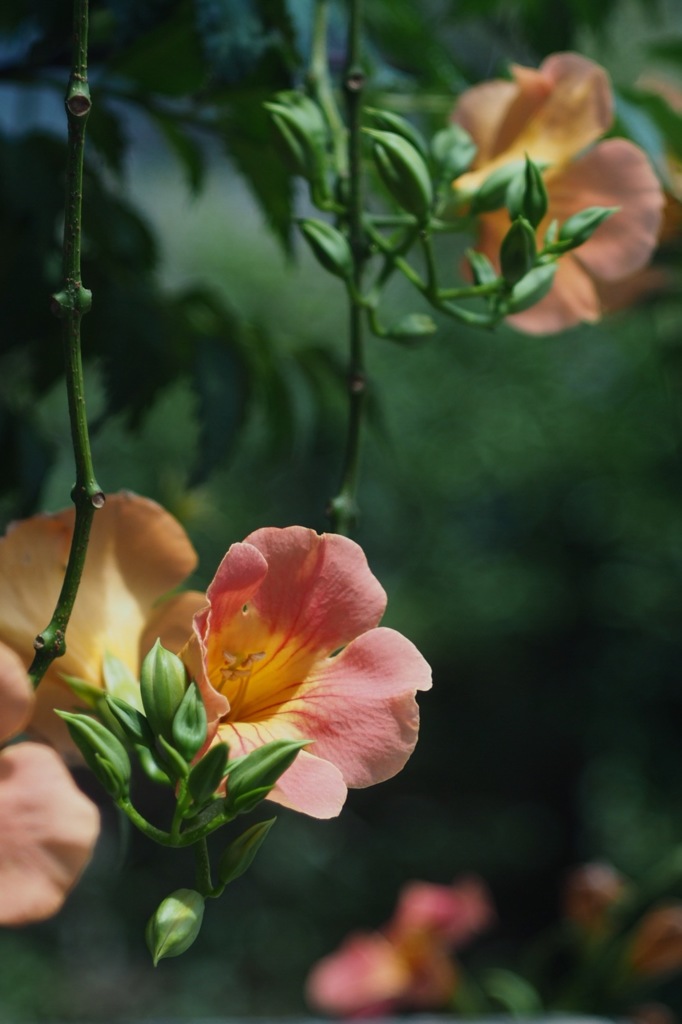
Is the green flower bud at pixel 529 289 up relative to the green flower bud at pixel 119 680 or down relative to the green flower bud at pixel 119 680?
up

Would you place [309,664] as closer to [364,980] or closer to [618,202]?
[618,202]

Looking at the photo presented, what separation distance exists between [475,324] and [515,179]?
7cm

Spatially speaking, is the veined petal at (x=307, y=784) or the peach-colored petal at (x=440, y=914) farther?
the peach-colored petal at (x=440, y=914)

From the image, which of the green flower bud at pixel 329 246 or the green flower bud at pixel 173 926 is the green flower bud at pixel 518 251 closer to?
the green flower bud at pixel 329 246

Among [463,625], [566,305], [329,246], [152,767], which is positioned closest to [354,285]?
[329,246]

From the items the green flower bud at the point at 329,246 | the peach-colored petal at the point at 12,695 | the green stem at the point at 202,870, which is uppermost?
the green flower bud at the point at 329,246

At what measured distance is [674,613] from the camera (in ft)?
11.2

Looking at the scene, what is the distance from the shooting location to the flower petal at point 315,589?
1.13ft

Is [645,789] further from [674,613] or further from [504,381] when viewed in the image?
[504,381]

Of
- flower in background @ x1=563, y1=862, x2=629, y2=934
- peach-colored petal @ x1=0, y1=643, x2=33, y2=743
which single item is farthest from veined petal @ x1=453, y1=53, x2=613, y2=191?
flower in background @ x1=563, y1=862, x2=629, y2=934

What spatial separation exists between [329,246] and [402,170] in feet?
0.14

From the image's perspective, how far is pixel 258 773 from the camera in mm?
300

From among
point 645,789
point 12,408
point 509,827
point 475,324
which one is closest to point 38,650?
point 475,324

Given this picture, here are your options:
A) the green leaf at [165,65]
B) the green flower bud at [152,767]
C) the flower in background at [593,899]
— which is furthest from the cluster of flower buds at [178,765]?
the flower in background at [593,899]
